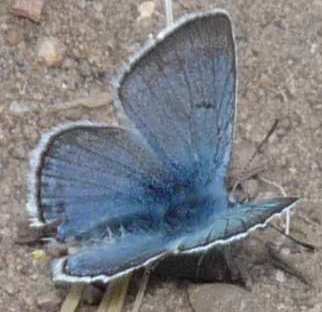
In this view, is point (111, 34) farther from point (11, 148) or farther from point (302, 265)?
point (302, 265)

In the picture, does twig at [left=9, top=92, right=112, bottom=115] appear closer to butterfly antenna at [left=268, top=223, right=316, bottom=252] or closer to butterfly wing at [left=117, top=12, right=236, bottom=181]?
butterfly wing at [left=117, top=12, right=236, bottom=181]

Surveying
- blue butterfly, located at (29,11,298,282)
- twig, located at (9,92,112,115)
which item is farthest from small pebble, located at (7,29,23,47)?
blue butterfly, located at (29,11,298,282)

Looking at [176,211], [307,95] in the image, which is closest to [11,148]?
[176,211]

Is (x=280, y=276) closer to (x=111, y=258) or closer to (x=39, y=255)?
(x=111, y=258)

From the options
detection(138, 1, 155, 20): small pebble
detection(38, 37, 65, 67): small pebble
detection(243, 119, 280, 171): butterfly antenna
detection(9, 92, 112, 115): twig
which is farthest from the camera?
detection(138, 1, 155, 20): small pebble

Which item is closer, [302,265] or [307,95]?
[302,265]

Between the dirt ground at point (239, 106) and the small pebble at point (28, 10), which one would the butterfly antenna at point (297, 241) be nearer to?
the dirt ground at point (239, 106)

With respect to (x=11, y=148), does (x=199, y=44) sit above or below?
above
